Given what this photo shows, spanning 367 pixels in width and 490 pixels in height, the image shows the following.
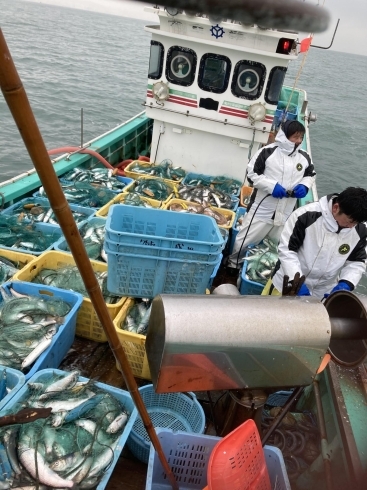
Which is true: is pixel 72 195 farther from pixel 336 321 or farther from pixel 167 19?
pixel 336 321

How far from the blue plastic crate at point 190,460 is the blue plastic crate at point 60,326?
1.21 metres

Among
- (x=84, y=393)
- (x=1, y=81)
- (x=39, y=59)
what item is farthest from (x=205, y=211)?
(x=39, y=59)

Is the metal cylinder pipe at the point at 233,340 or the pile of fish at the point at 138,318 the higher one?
the metal cylinder pipe at the point at 233,340

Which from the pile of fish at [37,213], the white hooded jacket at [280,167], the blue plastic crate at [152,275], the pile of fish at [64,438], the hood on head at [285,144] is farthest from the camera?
the pile of fish at [37,213]

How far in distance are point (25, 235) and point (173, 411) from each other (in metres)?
2.90

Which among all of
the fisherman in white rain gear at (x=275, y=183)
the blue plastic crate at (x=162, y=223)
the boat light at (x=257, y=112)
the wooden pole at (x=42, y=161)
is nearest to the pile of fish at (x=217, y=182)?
the boat light at (x=257, y=112)

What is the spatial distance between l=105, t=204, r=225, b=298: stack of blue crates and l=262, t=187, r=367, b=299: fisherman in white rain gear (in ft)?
2.24

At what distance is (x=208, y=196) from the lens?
21.4 ft

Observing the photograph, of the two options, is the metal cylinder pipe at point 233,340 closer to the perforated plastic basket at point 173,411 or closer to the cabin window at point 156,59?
the perforated plastic basket at point 173,411

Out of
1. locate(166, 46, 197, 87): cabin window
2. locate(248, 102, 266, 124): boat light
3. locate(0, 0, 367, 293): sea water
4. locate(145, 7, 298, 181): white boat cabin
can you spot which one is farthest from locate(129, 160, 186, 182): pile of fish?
locate(0, 0, 367, 293): sea water

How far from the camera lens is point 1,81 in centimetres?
87

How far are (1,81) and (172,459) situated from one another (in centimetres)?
245

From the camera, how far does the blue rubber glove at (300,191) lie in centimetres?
509

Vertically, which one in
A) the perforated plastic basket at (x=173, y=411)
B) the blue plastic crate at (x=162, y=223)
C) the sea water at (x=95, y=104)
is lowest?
the sea water at (x=95, y=104)
